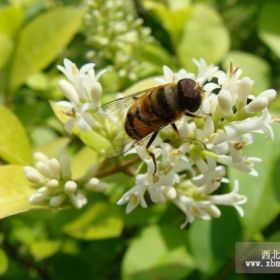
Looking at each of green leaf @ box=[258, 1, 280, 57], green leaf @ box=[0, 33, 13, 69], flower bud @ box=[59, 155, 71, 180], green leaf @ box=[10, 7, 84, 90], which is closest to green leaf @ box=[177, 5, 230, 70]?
green leaf @ box=[258, 1, 280, 57]

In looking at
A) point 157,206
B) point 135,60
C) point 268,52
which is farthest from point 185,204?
point 268,52

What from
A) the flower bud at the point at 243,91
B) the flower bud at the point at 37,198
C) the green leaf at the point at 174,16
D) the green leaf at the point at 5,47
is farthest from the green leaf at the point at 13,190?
the green leaf at the point at 174,16

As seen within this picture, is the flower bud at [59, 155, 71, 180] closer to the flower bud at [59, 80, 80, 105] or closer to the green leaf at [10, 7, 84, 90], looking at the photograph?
the flower bud at [59, 80, 80, 105]

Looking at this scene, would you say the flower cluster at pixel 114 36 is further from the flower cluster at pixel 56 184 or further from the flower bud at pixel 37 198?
the flower bud at pixel 37 198

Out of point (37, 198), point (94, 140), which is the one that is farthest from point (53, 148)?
point (37, 198)

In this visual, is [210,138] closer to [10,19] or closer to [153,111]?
[153,111]

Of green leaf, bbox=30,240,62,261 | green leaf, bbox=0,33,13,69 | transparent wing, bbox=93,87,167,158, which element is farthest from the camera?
green leaf, bbox=0,33,13,69
